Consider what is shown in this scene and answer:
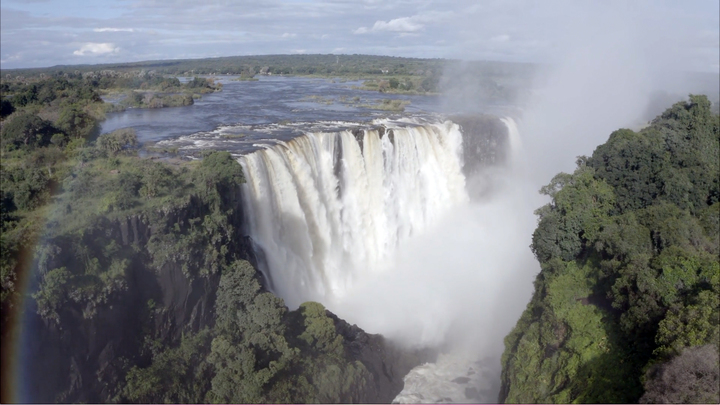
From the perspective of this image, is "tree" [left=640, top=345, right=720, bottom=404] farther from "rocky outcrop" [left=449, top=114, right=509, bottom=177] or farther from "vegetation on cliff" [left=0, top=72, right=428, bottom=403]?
"rocky outcrop" [left=449, top=114, right=509, bottom=177]

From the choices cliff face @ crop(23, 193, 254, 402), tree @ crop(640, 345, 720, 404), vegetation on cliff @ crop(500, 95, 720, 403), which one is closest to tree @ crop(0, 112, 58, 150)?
cliff face @ crop(23, 193, 254, 402)

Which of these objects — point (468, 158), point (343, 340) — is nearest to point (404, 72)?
point (468, 158)

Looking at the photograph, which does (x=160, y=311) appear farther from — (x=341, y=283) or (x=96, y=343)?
(x=341, y=283)

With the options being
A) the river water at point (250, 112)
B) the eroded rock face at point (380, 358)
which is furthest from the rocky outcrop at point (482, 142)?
the eroded rock face at point (380, 358)

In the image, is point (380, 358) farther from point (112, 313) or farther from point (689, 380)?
point (689, 380)

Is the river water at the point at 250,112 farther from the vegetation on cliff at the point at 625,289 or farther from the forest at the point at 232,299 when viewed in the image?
the vegetation on cliff at the point at 625,289
